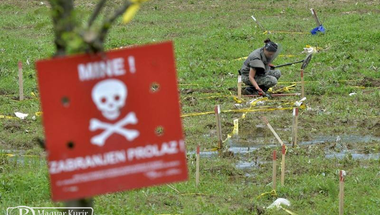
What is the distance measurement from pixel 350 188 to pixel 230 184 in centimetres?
141

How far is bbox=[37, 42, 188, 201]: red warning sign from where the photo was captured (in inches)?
139

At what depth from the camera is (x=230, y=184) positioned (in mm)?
9352

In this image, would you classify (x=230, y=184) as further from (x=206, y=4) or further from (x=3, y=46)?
(x=206, y=4)

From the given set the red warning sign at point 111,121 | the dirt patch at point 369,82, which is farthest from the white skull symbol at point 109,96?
the dirt patch at point 369,82

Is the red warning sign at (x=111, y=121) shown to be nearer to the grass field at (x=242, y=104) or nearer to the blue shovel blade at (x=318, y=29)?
the grass field at (x=242, y=104)

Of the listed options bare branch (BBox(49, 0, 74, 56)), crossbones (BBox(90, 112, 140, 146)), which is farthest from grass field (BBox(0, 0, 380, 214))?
crossbones (BBox(90, 112, 140, 146))

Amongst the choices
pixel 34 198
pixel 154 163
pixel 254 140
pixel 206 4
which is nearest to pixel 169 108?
pixel 154 163

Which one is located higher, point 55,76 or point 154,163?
point 55,76

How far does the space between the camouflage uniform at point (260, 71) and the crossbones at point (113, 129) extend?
10.5m

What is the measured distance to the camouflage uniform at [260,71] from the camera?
14.1 metres

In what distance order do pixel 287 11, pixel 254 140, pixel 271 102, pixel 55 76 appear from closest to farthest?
pixel 55 76
pixel 254 140
pixel 271 102
pixel 287 11

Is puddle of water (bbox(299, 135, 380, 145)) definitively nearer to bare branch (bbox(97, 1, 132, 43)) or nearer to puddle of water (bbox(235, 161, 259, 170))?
puddle of water (bbox(235, 161, 259, 170))

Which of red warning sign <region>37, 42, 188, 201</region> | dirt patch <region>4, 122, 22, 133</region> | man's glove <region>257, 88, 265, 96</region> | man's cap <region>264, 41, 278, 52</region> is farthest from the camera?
man's glove <region>257, 88, 265, 96</region>

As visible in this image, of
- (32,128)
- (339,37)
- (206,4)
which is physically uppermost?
(206,4)
